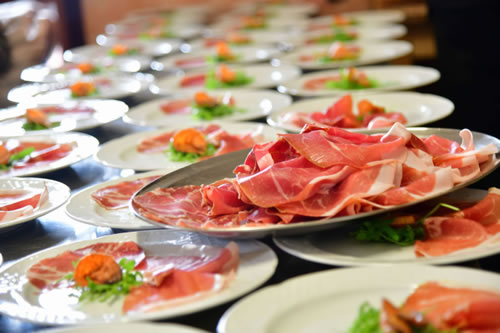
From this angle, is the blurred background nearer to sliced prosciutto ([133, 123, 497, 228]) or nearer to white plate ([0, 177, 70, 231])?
white plate ([0, 177, 70, 231])

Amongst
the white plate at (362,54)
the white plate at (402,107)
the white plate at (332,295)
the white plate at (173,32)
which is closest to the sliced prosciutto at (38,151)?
the white plate at (402,107)

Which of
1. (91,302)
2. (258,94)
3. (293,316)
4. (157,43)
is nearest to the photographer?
(293,316)

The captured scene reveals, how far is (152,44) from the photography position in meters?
4.89

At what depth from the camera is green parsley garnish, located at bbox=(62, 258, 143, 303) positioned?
50.6 inches

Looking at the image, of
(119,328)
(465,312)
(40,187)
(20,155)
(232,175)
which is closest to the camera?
(465,312)

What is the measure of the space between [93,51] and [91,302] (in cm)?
387

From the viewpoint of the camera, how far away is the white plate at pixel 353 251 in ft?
4.14

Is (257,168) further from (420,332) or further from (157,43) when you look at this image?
(157,43)

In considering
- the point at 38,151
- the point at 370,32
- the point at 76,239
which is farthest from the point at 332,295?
the point at 370,32

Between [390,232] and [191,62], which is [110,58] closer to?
[191,62]

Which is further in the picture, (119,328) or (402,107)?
(402,107)

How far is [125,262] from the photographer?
1.35 metres

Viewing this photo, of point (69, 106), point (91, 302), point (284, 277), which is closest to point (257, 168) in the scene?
point (284, 277)

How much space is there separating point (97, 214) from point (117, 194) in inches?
4.9
